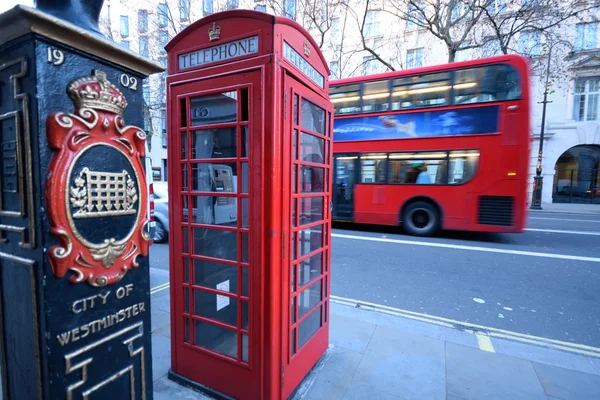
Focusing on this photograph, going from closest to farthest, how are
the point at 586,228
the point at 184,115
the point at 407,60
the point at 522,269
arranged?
1. the point at 184,115
2. the point at 522,269
3. the point at 586,228
4. the point at 407,60

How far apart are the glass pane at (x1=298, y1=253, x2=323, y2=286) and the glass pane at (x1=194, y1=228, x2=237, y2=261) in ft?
1.95

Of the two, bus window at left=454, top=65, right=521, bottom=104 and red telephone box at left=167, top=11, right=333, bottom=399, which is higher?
bus window at left=454, top=65, right=521, bottom=104

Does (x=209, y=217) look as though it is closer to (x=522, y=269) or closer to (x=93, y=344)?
(x=93, y=344)

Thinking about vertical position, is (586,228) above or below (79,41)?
below

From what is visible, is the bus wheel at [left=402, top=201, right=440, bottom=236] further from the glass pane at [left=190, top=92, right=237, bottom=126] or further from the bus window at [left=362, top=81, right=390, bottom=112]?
the glass pane at [left=190, top=92, right=237, bottom=126]

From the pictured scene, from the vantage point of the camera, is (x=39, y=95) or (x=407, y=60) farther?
(x=407, y=60)

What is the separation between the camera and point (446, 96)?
25.2 feet

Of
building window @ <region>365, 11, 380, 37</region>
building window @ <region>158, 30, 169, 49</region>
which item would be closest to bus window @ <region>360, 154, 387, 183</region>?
building window @ <region>158, 30, 169, 49</region>

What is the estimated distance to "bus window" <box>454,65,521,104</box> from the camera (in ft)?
22.7

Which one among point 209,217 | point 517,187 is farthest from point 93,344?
point 517,187

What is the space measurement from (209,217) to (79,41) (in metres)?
1.43

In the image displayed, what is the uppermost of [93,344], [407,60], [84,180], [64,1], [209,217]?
[407,60]

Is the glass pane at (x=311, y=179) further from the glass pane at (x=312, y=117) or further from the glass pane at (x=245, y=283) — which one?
the glass pane at (x=245, y=283)

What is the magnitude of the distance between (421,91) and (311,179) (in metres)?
6.95
